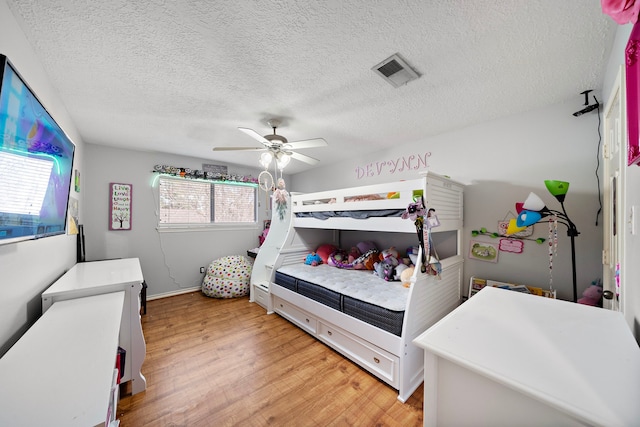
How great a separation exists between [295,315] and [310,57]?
245 centimetres

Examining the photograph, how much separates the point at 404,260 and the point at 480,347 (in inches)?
76.1

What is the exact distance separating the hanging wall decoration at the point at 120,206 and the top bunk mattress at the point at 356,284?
2301mm

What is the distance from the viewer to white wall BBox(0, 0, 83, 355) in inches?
40.5

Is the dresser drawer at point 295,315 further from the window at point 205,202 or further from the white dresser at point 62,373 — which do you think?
the window at point 205,202

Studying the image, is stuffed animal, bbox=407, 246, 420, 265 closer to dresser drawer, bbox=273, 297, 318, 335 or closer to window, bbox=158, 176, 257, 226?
dresser drawer, bbox=273, 297, 318, 335

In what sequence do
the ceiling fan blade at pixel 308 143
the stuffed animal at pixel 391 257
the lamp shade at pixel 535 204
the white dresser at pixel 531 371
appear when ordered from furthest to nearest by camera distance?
the stuffed animal at pixel 391 257
the ceiling fan blade at pixel 308 143
the lamp shade at pixel 535 204
the white dresser at pixel 531 371

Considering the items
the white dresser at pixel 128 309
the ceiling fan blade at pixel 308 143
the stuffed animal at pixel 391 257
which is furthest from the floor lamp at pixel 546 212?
the white dresser at pixel 128 309

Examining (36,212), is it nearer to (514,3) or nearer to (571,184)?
(514,3)

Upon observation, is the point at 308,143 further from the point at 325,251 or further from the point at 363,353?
the point at 363,353

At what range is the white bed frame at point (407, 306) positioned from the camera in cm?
167

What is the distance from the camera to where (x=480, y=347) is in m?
0.73

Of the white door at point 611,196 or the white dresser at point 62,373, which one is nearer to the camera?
the white dresser at point 62,373

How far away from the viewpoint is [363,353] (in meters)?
1.89

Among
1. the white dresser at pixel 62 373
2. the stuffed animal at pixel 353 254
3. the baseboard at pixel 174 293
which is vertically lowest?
the baseboard at pixel 174 293
